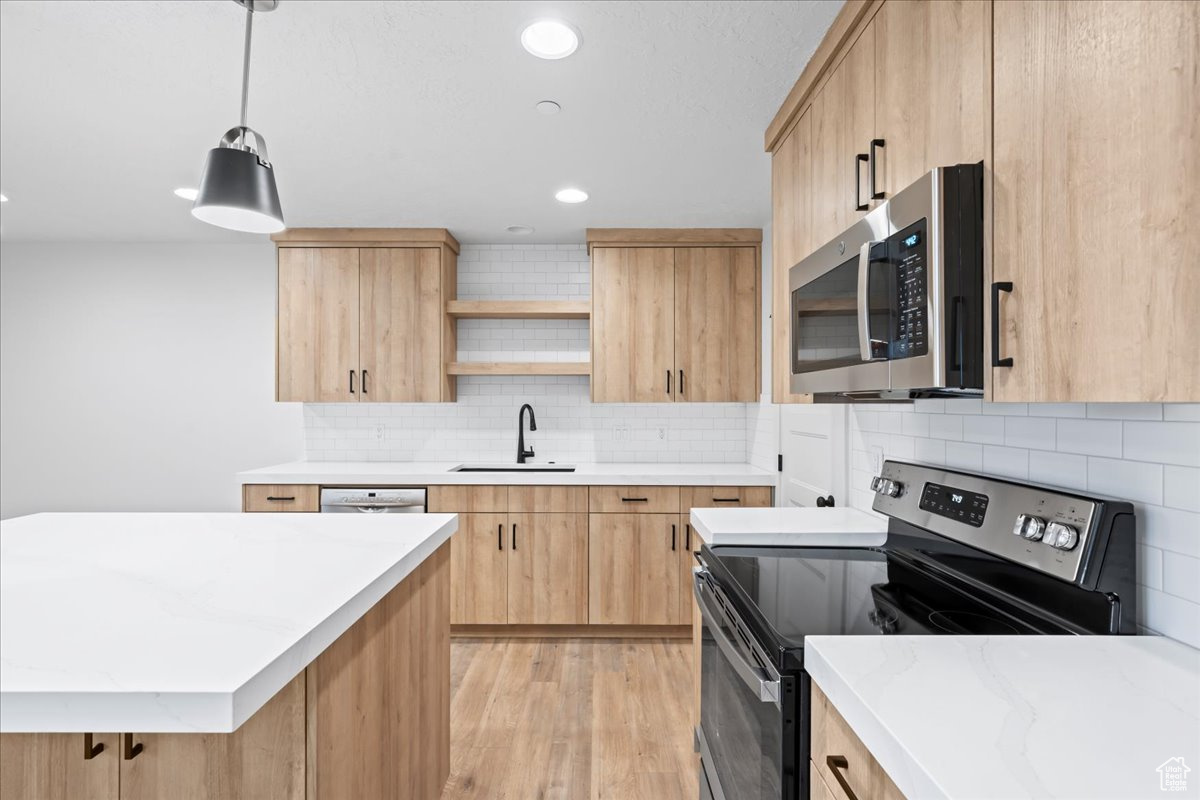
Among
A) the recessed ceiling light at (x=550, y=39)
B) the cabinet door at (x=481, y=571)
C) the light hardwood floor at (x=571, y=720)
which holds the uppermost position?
the recessed ceiling light at (x=550, y=39)

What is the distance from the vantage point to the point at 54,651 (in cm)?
91

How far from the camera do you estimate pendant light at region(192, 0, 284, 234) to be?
5.06 ft

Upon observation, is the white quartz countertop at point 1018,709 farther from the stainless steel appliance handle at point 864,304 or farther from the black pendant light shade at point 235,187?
the black pendant light shade at point 235,187

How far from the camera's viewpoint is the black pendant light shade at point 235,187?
5.06 ft

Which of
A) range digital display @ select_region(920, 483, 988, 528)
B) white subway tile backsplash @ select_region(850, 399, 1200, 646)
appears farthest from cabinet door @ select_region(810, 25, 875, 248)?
range digital display @ select_region(920, 483, 988, 528)

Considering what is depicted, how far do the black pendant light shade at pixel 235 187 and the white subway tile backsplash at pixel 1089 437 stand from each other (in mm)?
1923

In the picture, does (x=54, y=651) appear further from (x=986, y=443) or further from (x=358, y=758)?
(x=986, y=443)

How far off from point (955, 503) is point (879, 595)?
331 millimetres

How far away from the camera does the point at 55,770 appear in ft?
3.58

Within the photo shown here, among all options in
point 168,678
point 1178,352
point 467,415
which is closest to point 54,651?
point 168,678

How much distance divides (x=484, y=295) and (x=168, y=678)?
11.5 ft

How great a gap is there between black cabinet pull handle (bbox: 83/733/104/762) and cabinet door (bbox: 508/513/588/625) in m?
2.52

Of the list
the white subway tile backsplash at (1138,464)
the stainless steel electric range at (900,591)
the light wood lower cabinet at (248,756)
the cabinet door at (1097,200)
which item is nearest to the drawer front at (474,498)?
the stainless steel electric range at (900,591)

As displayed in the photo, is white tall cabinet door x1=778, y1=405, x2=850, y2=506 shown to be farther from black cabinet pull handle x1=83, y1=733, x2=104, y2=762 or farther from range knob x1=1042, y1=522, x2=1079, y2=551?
black cabinet pull handle x1=83, y1=733, x2=104, y2=762
